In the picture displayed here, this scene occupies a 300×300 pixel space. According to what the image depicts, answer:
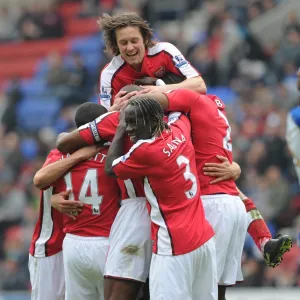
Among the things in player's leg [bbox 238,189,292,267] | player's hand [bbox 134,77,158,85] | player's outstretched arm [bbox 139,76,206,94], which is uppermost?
player's hand [bbox 134,77,158,85]

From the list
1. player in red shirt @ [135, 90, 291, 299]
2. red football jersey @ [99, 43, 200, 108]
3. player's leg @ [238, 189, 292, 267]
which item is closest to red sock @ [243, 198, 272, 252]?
player's leg @ [238, 189, 292, 267]

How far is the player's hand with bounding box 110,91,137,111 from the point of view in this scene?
7.16m

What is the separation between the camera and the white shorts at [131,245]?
23.3 ft

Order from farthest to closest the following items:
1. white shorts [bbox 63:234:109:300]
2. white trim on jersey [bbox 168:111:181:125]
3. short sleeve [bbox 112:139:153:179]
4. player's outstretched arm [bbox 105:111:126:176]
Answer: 1. white shorts [bbox 63:234:109:300]
2. white trim on jersey [bbox 168:111:181:125]
3. player's outstretched arm [bbox 105:111:126:176]
4. short sleeve [bbox 112:139:153:179]

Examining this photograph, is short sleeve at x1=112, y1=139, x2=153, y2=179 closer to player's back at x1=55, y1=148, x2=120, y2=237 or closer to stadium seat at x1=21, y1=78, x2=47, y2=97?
player's back at x1=55, y1=148, x2=120, y2=237

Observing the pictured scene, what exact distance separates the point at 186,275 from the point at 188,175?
70 cm

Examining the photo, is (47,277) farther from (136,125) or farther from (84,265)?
(136,125)

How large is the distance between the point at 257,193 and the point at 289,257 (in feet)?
4.77

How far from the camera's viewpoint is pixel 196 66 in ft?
51.9

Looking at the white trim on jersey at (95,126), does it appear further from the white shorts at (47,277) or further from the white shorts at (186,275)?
the white shorts at (47,277)

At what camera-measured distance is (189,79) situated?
292 inches

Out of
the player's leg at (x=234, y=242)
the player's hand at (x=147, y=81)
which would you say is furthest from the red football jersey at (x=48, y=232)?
the player's leg at (x=234, y=242)

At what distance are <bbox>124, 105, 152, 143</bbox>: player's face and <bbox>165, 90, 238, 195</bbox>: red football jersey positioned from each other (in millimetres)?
463

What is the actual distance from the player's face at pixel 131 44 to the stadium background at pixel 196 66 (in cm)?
472
